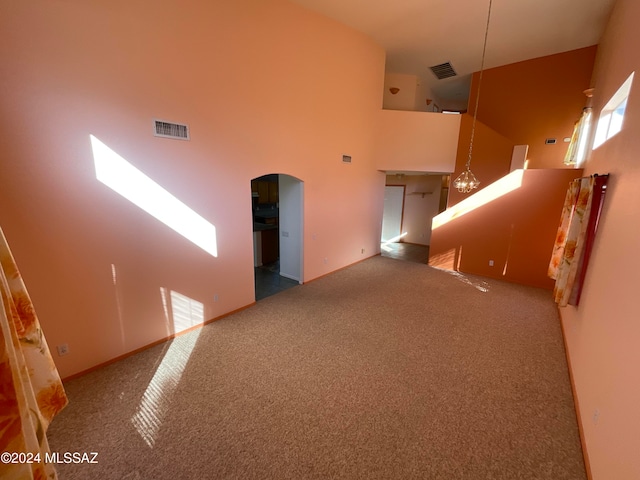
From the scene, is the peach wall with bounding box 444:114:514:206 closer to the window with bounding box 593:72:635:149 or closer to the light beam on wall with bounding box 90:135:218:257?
the window with bounding box 593:72:635:149

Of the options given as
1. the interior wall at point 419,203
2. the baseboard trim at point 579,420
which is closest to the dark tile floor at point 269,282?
the baseboard trim at point 579,420

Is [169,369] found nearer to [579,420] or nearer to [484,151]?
[579,420]

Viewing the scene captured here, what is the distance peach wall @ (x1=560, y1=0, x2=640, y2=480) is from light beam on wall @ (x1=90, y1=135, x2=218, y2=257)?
3.97 m

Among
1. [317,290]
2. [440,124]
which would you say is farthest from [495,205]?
[317,290]

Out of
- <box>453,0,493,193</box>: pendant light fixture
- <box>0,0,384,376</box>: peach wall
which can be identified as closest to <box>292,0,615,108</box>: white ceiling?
<box>453,0,493,193</box>: pendant light fixture

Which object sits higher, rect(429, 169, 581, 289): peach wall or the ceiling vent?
the ceiling vent

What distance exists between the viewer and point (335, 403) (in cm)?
237

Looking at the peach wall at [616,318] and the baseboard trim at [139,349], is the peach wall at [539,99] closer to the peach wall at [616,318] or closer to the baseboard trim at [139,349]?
the peach wall at [616,318]

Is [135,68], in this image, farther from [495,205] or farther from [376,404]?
[495,205]

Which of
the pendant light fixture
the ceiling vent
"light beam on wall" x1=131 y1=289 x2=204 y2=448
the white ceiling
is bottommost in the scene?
"light beam on wall" x1=131 y1=289 x2=204 y2=448

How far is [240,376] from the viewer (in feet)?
8.82

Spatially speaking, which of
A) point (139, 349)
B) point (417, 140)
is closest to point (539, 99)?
point (417, 140)

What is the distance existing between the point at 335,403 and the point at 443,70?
25.9ft

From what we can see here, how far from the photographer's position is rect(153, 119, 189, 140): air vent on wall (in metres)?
2.88
